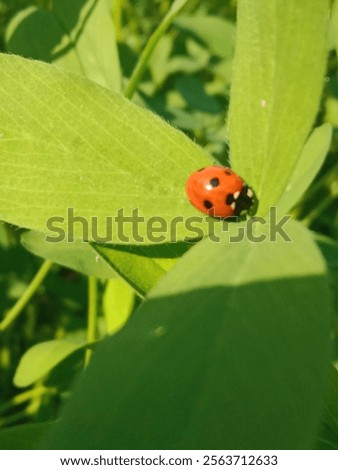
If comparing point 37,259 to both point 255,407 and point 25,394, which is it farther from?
point 255,407

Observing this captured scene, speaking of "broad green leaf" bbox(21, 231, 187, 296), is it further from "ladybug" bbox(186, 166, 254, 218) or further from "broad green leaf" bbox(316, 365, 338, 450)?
"broad green leaf" bbox(316, 365, 338, 450)

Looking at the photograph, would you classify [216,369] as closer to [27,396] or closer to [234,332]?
[234,332]

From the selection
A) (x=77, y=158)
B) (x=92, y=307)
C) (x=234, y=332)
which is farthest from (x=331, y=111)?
(x=234, y=332)

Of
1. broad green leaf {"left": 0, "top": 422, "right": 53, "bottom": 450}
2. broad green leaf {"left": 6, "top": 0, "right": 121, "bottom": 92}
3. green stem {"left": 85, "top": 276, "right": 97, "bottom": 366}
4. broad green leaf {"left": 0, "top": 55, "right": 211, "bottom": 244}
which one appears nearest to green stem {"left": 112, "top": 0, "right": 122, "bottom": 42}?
broad green leaf {"left": 6, "top": 0, "right": 121, "bottom": 92}

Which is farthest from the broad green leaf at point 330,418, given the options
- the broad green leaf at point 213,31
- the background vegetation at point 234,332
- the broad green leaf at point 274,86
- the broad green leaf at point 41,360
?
the broad green leaf at point 213,31

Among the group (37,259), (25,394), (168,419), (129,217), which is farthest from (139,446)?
(37,259)

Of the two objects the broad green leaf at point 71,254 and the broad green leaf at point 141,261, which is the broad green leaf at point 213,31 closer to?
the broad green leaf at point 71,254
